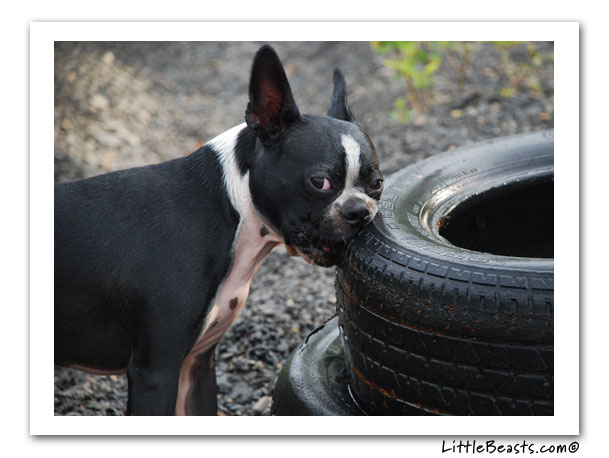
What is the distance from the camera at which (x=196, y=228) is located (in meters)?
2.79

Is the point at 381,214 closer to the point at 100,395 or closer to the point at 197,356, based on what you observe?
the point at 197,356

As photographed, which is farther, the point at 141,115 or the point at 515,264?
the point at 141,115

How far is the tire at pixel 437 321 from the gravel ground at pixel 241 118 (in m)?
1.22

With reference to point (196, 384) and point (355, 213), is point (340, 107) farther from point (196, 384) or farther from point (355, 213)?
point (196, 384)

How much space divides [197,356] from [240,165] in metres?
0.82

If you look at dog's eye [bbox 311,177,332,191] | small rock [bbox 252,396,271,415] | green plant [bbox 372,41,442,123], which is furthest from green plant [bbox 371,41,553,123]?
dog's eye [bbox 311,177,332,191]

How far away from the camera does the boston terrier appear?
8.85 feet

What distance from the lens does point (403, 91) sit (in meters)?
7.38

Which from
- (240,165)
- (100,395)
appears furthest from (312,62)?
(240,165)

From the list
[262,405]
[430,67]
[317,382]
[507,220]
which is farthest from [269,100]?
[430,67]

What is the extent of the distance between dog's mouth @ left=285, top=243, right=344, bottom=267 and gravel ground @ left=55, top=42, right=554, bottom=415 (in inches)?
47.4

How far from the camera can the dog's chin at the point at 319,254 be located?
281cm

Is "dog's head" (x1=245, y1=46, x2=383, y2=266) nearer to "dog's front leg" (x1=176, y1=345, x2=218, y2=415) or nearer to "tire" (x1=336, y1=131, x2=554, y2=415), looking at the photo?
"tire" (x1=336, y1=131, x2=554, y2=415)
